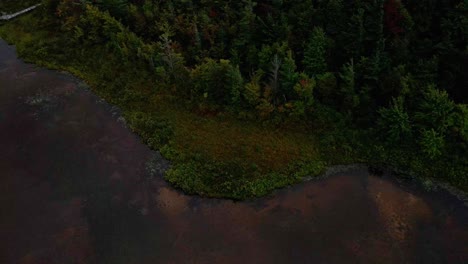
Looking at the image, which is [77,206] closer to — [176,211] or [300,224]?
[176,211]

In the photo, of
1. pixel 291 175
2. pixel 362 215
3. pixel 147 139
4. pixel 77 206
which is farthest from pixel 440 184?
pixel 77 206

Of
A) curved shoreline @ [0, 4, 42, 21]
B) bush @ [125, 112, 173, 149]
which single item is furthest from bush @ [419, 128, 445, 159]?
curved shoreline @ [0, 4, 42, 21]

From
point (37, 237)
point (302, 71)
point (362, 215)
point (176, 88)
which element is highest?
point (302, 71)

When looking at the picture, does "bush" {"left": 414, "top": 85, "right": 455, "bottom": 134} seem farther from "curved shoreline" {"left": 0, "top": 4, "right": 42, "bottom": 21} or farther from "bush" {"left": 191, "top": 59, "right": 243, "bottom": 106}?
"curved shoreline" {"left": 0, "top": 4, "right": 42, "bottom": 21}

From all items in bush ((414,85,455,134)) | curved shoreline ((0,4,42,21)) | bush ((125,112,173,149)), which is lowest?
bush ((125,112,173,149))

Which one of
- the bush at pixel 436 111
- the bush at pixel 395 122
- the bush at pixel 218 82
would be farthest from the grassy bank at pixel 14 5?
→ the bush at pixel 436 111

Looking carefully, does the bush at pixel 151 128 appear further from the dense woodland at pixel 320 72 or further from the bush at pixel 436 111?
the bush at pixel 436 111
